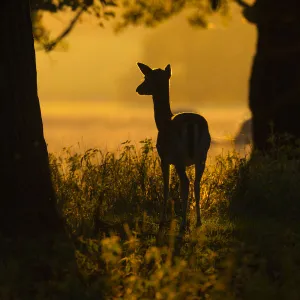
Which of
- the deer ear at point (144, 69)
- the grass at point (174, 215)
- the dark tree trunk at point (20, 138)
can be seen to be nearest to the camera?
the grass at point (174, 215)

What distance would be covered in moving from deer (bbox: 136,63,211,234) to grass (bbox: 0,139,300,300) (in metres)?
0.61

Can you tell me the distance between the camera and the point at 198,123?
10445 millimetres

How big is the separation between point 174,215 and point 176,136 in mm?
1137

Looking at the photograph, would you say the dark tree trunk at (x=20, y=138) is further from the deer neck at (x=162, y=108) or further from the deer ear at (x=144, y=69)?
the deer neck at (x=162, y=108)

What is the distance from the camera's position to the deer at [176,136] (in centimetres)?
1035

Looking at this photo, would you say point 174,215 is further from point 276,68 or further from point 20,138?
point 276,68

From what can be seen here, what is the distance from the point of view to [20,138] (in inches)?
354

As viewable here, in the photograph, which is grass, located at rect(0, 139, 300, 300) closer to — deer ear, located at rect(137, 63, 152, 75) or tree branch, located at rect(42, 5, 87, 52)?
deer ear, located at rect(137, 63, 152, 75)

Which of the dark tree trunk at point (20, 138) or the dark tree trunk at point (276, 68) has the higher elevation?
the dark tree trunk at point (276, 68)

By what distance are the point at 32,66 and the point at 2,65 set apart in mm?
357

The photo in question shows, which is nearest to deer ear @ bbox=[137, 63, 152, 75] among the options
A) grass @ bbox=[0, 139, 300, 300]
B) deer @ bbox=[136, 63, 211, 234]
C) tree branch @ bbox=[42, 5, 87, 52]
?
deer @ bbox=[136, 63, 211, 234]

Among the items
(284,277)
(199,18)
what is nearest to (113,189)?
(284,277)

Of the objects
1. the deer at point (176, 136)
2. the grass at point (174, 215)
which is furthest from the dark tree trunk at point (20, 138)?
the deer at point (176, 136)

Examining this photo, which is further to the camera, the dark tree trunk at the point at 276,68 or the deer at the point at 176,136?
the dark tree trunk at the point at 276,68
